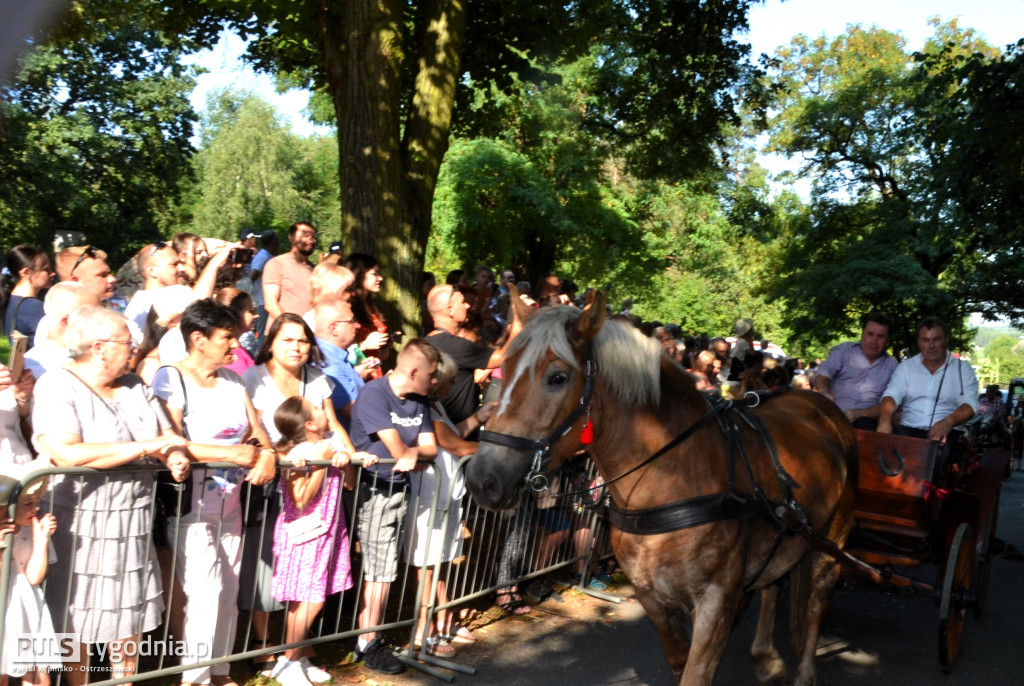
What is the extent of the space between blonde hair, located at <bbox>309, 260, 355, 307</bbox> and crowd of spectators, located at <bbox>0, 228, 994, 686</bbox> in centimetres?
1

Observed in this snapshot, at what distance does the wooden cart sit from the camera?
5.98m

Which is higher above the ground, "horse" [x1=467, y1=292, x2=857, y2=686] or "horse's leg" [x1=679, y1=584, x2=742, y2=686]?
"horse" [x1=467, y1=292, x2=857, y2=686]

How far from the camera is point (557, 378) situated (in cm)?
392

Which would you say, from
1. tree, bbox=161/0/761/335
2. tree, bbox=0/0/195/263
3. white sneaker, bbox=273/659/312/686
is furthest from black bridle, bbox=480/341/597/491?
tree, bbox=0/0/195/263

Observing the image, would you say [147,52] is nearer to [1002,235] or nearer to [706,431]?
[1002,235]

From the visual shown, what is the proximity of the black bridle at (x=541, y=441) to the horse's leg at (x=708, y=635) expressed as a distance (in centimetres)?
97

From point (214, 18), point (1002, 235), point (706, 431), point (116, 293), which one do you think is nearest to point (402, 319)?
point (116, 293)

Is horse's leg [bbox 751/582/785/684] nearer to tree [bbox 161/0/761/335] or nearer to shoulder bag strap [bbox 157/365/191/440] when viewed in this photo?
shoulder bag strap [bbox 157/365/191/440]

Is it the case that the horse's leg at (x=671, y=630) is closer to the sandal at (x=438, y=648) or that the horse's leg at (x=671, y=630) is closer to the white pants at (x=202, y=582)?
the sandal at (x=438, y=648)

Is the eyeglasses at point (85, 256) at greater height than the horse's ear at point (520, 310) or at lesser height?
greater

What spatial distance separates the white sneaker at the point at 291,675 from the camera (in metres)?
4.98

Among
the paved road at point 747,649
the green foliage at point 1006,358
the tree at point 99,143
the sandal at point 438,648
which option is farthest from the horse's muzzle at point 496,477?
the green foliage at point 1006,358

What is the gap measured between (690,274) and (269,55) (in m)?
16.3

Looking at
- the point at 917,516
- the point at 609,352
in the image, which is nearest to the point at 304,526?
the point at 609,352
